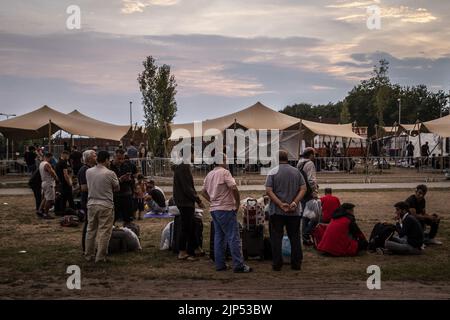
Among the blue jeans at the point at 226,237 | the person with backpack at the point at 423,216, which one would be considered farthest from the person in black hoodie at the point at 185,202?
the person with backpack at the point at 423,216

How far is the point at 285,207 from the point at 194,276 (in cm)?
174

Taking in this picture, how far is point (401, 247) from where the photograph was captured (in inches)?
396

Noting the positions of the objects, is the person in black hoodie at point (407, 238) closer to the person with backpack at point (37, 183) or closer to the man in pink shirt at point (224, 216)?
the man in pink shirt at point (224, 216)

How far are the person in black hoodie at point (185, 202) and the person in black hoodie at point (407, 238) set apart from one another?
11.5ft

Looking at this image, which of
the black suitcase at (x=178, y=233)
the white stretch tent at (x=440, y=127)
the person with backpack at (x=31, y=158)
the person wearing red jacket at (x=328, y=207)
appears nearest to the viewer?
the black suitcase at (x=178, y=233)

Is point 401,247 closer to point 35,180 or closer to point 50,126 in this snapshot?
point 35,180

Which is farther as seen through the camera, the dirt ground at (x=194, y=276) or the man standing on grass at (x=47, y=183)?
the man standing on grass at (x=47, y=183)

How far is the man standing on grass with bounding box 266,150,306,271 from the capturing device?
888cm

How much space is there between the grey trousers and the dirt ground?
0.74 feet

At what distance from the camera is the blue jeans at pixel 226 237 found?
8.78 metres

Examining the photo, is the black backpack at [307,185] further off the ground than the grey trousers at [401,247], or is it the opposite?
the black backpack at [307,185]

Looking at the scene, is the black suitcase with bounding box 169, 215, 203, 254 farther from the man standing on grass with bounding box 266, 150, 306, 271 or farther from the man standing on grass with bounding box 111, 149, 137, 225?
the man standing on grass with bounding box 111, 149, 137, 225

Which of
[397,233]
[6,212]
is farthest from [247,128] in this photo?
[397,233]
